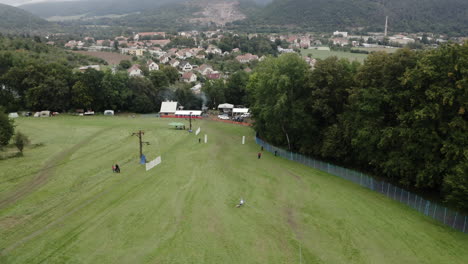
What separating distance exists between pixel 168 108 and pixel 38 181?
37194mm

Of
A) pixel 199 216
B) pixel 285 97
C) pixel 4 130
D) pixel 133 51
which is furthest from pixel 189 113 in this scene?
pixel 133 51

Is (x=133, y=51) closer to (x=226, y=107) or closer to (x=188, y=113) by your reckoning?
(x=226, y=107)

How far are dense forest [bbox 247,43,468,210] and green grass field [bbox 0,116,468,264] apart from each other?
3.37 meters

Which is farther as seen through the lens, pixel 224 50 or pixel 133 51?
pixel 224 50

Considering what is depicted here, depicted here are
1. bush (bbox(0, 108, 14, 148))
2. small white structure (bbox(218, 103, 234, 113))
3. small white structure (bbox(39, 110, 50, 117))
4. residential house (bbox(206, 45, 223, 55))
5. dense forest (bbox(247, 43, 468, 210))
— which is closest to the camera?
dense forest (bbox(247, 43, 468, 210))

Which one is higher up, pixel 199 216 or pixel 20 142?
pixel 20 142

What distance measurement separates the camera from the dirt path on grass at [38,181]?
83.2ft

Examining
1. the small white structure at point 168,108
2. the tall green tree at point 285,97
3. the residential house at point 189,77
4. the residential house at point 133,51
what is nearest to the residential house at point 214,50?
the residential house at point 133,51

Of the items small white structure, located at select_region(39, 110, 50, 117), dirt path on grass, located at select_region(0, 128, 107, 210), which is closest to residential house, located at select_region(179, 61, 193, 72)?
small white structure, located at select_region(39, 110, 50, 117)

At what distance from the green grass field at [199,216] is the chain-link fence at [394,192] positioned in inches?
30.2

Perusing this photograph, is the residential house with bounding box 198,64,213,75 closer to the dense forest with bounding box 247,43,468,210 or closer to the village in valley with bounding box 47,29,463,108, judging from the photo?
the village in valley with bounding box 47,29,463,108

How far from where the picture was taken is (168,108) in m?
65.0

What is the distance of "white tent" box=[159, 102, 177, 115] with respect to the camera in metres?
64.4

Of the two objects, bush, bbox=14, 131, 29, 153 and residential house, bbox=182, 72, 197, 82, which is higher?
residential house, bbox=182, 72, 197, 82
